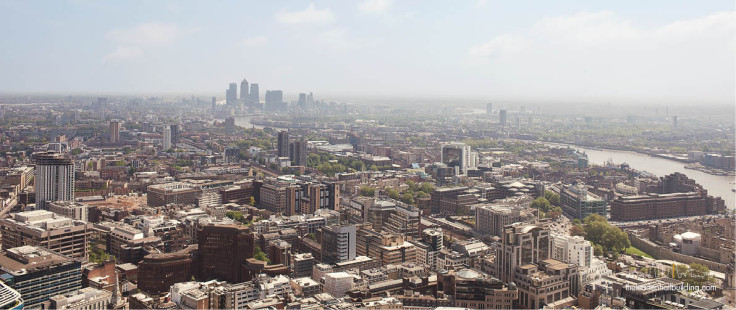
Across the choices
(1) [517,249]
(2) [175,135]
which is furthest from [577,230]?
(2) [175,135]

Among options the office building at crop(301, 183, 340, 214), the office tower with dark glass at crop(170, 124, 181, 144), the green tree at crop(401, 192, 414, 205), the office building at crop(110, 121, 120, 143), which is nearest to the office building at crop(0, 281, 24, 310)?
the office building at crop(301, 183, 340, 214)

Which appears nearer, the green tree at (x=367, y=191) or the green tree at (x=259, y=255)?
the green tree at (x=259, y=255)

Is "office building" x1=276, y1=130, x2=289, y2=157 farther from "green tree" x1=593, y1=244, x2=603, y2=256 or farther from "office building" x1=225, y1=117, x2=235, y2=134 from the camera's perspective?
"green tree" x1=593, y1=244, x2=603, y2=256

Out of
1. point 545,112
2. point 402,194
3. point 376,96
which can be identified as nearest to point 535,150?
point 402,194

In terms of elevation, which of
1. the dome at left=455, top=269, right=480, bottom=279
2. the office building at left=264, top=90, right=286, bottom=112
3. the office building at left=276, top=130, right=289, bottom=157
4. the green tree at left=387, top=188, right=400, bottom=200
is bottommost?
the green tree at left=387, top=188, right=400, bottom=200

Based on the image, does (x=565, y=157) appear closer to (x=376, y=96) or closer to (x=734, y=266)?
(x=734, y=266)

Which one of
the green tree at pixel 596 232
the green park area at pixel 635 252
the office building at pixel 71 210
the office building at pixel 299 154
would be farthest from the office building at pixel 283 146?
the green park area at pixel 635 252

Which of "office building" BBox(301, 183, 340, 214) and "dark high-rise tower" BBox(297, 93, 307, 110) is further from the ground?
"dark high-rise tower" BBox(297, 93, 307, 110)

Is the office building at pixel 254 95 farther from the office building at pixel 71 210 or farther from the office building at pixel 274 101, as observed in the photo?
the office building at pixel 71 210
